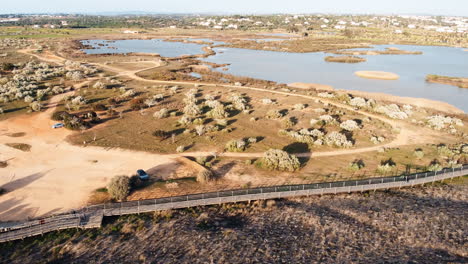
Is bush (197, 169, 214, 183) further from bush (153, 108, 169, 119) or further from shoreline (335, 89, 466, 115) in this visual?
shoreline (335, 89, 466, 115)

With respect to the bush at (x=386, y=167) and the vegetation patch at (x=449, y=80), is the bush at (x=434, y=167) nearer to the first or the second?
the bush at (x=386, y=167)

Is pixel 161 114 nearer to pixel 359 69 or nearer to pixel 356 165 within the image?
pixel 356 165

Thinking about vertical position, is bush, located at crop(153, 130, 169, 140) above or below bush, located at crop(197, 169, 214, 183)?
above

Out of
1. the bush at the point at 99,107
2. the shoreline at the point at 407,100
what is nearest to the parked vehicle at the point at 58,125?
the bush at the point at 99,107

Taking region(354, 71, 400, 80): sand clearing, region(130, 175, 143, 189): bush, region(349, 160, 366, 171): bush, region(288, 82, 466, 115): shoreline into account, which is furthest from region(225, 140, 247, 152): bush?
region(354, 71, 400, 80): sand clearing

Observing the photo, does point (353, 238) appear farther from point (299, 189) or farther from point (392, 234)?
point (299, 189)

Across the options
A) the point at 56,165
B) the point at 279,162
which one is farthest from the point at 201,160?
the point at 56,165

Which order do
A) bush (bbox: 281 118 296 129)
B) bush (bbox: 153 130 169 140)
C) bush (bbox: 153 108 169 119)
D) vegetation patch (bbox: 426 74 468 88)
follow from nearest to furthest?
1. bush (bbox: 153 130 169 140)
2. bush (bbox: 281 118 296 129)
3. bush (bbox: 153 108 169 119)
4. vegetation patch (bbox: 426 74 468 88)
